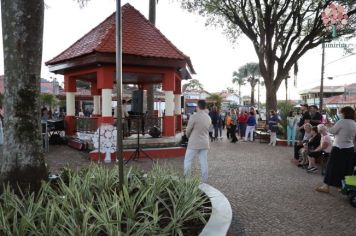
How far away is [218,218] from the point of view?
3.82 meters

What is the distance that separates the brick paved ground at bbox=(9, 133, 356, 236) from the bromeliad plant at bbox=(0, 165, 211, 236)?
3.61 feet

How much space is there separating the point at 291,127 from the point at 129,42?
797cm

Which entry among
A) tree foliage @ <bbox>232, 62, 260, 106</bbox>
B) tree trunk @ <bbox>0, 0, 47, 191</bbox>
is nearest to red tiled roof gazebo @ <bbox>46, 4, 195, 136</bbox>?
tree trunk @ <bbox>0, 0, 47, 191</bbox>

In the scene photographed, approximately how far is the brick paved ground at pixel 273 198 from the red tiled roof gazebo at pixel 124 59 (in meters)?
2.50

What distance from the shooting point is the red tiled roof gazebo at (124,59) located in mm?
11406

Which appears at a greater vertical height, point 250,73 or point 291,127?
point 250,73

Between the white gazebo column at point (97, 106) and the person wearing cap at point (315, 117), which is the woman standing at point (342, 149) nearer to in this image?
the person wearing cap at point (315, 117)

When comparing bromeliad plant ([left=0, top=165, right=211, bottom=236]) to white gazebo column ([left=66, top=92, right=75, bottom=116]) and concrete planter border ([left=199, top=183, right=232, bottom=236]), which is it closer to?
concrete planter border ([left=199, top=183, right=232, bottom=236])

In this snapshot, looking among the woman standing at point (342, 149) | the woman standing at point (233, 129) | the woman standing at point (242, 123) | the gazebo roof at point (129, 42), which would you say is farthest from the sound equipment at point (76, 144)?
the woman standing at point (242, 123)

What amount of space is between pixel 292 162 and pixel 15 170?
8472 millimetres

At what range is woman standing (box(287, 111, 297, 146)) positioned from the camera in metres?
14.7

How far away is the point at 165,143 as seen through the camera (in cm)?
1202

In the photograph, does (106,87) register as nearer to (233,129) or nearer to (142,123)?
(142,123)

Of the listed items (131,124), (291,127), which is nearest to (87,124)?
(131,124)
